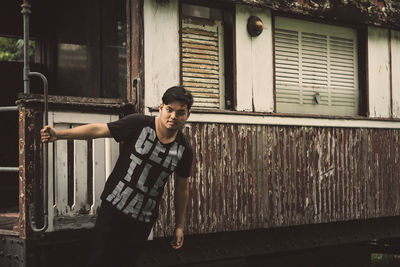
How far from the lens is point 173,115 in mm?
4098

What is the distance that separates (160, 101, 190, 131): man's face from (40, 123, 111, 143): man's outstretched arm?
389 millimetres

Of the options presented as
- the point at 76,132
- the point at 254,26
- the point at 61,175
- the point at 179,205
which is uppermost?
the point at 254,26

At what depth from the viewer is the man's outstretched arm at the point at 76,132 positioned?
383 centimetres

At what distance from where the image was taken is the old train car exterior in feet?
17.5

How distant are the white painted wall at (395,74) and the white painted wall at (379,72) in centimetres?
9

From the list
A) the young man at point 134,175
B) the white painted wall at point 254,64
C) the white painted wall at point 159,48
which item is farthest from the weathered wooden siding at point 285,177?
the young man at point 134,175

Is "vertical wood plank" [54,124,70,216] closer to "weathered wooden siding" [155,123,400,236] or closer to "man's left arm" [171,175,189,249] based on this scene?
"weathered wooden siding" [155,123,400,236]

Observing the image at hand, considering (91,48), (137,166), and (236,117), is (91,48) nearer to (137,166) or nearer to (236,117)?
(236,117)

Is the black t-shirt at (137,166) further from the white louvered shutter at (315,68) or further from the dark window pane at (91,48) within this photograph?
the white louvered shutter at (315,68)

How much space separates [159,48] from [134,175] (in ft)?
6.86

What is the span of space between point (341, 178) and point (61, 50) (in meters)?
3.74

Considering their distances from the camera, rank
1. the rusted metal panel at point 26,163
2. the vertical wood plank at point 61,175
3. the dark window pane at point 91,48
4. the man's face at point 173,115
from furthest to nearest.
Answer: the dark window pane at point 91,48 < the vertical wood plank at point 61,175 < the rusted metal panel at point 26,163 < the man's face at point 173,115

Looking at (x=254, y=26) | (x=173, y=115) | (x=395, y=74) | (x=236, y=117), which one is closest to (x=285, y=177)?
(x=236, y=117)

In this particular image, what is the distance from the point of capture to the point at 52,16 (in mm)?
7672
